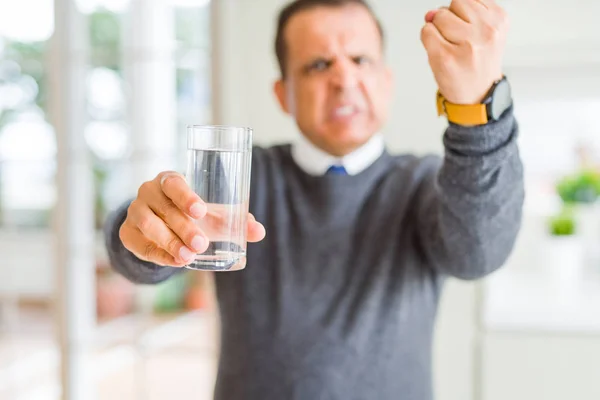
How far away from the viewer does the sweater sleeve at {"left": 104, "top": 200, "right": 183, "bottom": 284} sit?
2.39 ft

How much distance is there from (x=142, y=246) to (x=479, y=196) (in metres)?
0.33

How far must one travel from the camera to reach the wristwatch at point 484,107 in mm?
606

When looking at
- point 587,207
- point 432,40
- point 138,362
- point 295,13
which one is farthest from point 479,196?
point 138,362

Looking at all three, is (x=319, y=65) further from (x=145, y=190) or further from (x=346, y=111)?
(x=145, y=190)

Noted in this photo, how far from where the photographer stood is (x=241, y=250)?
→ 579mm

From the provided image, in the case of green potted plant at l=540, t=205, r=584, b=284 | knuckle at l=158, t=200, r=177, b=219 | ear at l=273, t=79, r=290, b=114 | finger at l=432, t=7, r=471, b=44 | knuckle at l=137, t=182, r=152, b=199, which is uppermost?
finger at l=432, t=7, r=471, b=44

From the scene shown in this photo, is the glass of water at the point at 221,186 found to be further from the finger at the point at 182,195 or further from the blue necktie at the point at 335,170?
the blue necktie at the point at 335,170

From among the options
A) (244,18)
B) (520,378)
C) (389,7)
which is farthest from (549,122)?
A: (244,18)

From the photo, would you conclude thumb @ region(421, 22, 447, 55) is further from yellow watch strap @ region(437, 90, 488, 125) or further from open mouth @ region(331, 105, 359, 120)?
open mouth @ region(331, 105, 359, 120)

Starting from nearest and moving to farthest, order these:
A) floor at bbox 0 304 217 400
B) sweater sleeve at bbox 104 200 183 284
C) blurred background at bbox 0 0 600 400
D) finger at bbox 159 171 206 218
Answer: finger at bbox 159 171 206 218 → sweater sleeve at bbox 104 200 183 284 → blurred background at bbox 0 0 600 400 → floor at bbox 0 304 217 400

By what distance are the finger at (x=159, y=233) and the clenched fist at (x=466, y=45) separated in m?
0.26

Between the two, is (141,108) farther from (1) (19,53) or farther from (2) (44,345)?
(2) (44,345)

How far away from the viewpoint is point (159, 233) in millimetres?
581

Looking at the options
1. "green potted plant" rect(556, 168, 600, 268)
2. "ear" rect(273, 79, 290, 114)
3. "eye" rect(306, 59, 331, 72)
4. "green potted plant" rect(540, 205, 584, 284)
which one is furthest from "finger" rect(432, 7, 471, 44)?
"green potted plant" rect(556, 168, 600, 268)
